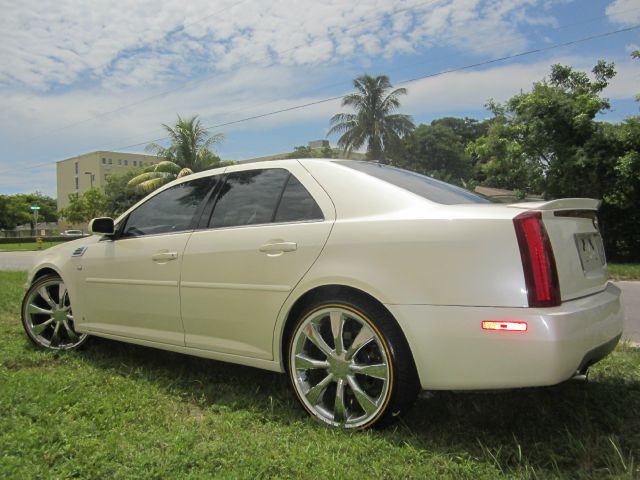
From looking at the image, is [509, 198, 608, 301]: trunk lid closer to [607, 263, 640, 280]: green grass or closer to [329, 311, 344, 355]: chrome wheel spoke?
[329, 311, 344, 355]: chrome wheel spoke

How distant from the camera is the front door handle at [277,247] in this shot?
9.48ft

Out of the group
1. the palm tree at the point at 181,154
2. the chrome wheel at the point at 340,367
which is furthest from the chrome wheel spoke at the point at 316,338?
the palm tree at the point at 181,154

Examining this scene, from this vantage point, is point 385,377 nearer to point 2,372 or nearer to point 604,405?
point 604,405

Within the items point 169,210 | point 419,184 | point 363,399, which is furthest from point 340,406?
point 169,210

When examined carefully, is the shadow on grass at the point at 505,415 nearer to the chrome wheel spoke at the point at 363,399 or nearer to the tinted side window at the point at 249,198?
the chrome wheel spoke at the point at 363,399

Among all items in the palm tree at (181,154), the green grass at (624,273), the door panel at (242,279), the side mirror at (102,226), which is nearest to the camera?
the door panel at (242,279)

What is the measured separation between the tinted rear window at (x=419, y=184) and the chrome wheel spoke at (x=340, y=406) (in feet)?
3.60

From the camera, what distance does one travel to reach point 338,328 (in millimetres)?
2705

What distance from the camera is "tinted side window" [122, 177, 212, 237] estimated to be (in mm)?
3693

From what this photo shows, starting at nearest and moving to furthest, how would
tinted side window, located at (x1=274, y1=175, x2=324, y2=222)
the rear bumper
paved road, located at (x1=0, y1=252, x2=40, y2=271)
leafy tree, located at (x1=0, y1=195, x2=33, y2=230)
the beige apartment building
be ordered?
the rear bumper < tinted side window, located at (x1=274, y1=175, x2=324, y2=222) < paved road, located at (x1=0, y1=252, x2=40, y2=271) < leafy tree, located at (x1=0, y1=195, x2=33, y2=230) < the beige apartment building

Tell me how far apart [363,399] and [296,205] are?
117 centimetres

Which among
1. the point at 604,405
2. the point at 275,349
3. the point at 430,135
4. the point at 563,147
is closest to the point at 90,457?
the point at 275,349

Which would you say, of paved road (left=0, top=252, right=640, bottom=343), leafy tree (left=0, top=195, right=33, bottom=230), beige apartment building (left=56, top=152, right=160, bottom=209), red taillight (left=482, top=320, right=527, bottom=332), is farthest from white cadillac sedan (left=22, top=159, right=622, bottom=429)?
beige apartment building (left=56, top=152, right=160, bottom=209)

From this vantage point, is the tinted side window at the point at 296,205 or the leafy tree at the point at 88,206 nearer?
the tinted side window at the point at 296,205
